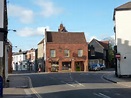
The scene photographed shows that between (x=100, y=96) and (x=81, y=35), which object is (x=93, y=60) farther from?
(x=100, y=96)

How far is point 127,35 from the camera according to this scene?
49031 mm

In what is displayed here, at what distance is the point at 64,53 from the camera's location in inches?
3519

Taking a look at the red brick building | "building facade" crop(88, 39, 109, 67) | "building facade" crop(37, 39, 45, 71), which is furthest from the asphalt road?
"building facade" crop(88, 39, 109, 67)

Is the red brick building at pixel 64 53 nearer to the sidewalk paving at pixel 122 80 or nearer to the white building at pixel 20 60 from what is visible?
the white building at pixel 20 60

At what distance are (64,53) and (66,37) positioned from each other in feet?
15.8

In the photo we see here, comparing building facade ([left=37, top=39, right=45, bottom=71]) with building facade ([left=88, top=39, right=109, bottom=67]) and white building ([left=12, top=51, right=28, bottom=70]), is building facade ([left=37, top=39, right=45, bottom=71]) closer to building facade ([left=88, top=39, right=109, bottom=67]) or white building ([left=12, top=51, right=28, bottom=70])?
building facade ([left=88, top=39, right=109, bottom=67])

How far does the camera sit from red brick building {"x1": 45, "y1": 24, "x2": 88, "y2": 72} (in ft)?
288

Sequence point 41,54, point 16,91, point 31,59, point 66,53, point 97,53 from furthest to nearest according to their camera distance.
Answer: point 31,59 < point 97,53 < point 41,54 < point 66,53 < point 16,91

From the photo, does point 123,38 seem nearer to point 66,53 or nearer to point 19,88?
point 19,88

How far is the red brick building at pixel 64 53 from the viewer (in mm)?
87750

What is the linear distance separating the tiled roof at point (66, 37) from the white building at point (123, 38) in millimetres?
41783

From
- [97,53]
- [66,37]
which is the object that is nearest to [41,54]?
[66,37]

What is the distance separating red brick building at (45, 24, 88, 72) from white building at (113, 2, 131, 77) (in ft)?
129

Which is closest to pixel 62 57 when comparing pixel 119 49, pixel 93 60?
pixel 93 60
